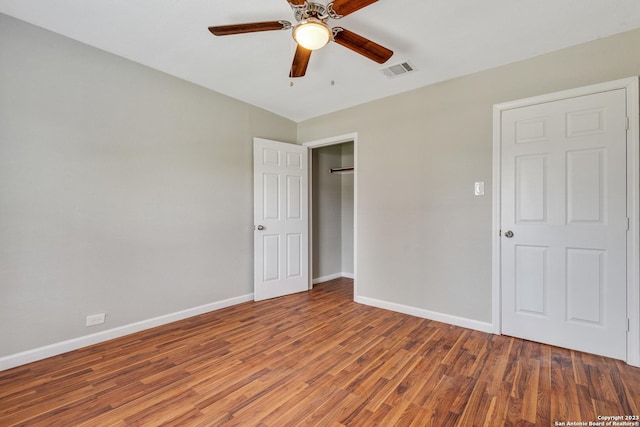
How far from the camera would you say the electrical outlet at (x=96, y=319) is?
8.34ft

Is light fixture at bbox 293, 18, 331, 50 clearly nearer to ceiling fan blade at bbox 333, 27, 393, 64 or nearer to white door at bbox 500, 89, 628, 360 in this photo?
ceiling fan blade at bbox 333, 27, 393, 64

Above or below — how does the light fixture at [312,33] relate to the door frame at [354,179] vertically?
above

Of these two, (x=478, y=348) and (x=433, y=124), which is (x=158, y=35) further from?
(x=478, y=348)

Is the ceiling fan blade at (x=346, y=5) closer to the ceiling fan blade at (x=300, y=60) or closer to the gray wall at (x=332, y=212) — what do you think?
the ceiling fan blade at (x=300, y=60)

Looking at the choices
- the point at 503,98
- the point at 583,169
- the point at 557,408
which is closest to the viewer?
the point at 557,408

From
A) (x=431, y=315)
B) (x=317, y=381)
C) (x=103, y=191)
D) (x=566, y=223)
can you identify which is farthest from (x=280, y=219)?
(x=566, y=223)

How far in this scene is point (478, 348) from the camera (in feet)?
8.11

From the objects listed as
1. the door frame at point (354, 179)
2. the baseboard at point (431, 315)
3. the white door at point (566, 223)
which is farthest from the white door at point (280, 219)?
the white door at point (566, 223)

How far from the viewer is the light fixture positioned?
1.69 meters

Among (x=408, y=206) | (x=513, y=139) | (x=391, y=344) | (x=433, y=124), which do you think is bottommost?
(x=391, y=344)

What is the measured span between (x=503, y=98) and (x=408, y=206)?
138 centimetres

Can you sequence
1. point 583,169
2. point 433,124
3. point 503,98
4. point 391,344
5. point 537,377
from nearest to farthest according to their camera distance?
point 537,377, point 583,169, point 391,344, point 503,98, point 433,124

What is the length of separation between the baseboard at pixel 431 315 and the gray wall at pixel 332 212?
134 cm

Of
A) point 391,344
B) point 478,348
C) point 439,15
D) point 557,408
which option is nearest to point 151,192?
point 391,344
